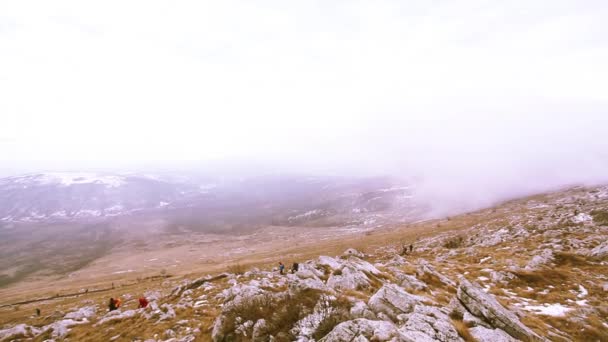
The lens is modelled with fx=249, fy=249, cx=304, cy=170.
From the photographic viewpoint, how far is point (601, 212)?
199 ft

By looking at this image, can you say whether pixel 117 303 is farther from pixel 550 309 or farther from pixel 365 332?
pixel 550 309

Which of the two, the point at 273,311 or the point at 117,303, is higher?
the point at 273,311

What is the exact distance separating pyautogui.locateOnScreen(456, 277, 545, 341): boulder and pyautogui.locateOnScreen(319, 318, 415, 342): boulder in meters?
7.93

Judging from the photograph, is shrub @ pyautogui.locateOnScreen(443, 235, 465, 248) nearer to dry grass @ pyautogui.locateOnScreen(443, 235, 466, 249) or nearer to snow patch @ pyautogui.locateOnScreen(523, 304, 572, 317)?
dry grass @ pyautogui.locateOnScreen(443, 235, 466, 249)

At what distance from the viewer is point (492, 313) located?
16.2m

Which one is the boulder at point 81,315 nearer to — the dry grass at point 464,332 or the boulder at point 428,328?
the boulder at point 428,328

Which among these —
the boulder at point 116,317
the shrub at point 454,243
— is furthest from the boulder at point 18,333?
the shrub at point 454,243

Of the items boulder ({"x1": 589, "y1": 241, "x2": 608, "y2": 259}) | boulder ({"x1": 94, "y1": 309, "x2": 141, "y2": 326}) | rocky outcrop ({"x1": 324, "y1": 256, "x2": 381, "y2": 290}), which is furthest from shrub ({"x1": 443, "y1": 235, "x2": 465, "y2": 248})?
boulder ({"x1": 94, "y1": 309, "x2": 141, "y2": 326})

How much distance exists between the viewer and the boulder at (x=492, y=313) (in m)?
15.0

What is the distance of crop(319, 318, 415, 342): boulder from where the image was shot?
1202 cm

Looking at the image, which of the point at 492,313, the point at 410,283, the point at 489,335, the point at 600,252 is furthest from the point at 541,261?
the point at 489,335

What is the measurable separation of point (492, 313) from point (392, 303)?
633 centimetres

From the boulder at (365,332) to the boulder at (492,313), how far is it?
26.0ft

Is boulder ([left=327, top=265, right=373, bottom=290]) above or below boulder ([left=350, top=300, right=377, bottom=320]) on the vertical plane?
below
